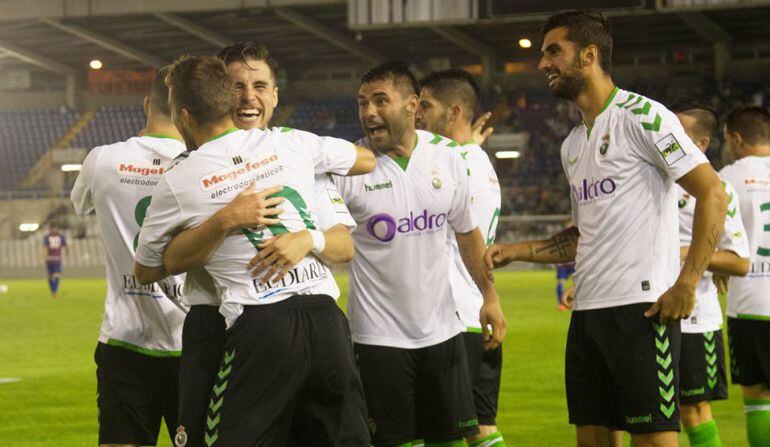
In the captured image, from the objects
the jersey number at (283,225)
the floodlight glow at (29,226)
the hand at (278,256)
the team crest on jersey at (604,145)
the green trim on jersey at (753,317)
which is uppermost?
the team crest on jersey at (604,145)

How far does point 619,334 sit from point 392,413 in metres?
1.14

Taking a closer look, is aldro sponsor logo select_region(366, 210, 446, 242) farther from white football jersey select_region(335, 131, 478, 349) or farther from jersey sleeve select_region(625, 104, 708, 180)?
jersey sleeve select_region(625, 104, 708, 180)

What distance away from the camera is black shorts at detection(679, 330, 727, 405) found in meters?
6.01

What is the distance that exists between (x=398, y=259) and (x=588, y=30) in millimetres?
1358

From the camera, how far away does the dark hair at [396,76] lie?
5.28m

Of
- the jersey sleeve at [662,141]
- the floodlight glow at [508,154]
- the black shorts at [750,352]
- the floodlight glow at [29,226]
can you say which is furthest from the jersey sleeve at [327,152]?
the floodlight glow at [29,226]

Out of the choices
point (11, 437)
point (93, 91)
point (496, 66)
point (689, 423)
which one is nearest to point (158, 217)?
point (689, 423)

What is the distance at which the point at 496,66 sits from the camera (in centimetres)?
4194

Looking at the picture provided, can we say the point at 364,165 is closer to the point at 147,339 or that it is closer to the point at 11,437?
the point at 147,339

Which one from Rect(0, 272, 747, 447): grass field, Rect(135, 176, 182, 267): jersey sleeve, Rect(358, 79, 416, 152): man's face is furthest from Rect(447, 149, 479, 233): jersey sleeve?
Rect(0, 272, 747, 447): grass field

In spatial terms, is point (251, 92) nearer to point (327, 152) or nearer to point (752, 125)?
point (327, 152)

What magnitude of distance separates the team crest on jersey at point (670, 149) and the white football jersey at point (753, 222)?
261cm

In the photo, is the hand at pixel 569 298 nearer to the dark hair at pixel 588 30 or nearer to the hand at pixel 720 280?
the dark hair at pixel 588 30

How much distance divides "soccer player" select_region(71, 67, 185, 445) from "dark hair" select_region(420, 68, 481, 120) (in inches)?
82.4
